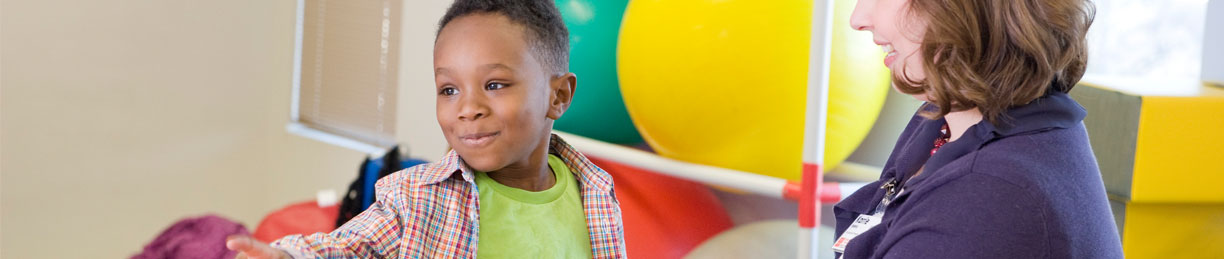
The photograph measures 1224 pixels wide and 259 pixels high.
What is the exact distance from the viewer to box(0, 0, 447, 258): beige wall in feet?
8.82

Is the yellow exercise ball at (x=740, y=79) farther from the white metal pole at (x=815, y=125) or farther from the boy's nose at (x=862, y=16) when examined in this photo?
the boy's nose at (x=862, y=16)

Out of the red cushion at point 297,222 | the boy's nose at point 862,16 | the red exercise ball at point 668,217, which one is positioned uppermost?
the boy's nose at point 862,16

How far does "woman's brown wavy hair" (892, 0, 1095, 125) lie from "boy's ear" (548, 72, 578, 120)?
0.38 metres

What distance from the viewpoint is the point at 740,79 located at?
1.50m

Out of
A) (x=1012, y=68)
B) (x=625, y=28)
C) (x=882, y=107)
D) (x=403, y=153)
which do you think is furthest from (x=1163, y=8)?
(x=403, y=153)

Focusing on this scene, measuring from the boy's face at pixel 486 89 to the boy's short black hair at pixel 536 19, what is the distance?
1 cm

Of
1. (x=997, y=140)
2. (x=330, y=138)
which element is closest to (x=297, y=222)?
(x=330, y=138)

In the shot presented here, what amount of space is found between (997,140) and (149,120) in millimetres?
2732

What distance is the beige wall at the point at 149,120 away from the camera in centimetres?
269

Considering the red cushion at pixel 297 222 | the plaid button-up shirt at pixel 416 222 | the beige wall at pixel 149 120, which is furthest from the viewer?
the beige wall at pixel 149 120

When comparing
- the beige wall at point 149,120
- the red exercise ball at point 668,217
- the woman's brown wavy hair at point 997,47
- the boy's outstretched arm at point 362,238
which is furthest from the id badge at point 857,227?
the beige wall at point 149,120

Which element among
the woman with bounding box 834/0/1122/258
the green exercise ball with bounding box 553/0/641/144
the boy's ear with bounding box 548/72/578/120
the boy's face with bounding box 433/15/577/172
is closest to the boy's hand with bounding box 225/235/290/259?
the boy's face with bounding box 433/15/577/172

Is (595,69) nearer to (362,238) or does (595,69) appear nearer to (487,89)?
(487,89)

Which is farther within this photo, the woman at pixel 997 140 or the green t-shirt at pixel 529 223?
the green t-shirt at pixel 529 223
